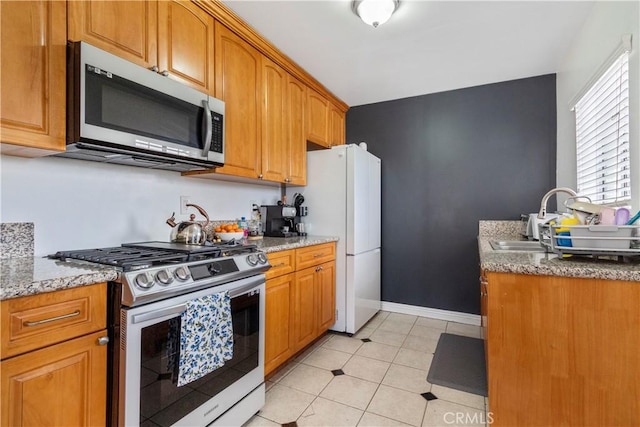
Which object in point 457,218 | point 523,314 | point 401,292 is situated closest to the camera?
point 523,314

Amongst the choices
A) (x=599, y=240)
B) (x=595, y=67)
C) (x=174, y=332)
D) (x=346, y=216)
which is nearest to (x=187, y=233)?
(x=174, y=332)

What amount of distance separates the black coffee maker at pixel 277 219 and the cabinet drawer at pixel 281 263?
54 centimetres

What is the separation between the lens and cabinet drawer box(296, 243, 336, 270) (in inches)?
90.8

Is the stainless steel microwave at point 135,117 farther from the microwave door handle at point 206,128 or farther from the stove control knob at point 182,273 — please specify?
the stove control knob at point 182,273

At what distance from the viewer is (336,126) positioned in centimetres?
349

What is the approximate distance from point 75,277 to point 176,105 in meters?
1.01

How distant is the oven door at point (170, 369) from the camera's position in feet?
3.68

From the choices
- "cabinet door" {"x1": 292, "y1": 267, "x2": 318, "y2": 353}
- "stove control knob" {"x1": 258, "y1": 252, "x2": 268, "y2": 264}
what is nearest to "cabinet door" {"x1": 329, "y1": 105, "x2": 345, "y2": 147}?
"cabinet door" {"x1": 292, "y1": 267, "x2": 318, "y2": 353}

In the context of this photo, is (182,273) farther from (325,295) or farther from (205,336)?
(325,295)

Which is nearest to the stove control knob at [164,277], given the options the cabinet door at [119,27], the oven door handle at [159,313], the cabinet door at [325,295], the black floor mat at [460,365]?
the oven door handle at [159,313]

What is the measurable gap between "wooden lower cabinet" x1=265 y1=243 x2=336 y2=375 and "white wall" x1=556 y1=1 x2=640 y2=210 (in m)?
1.88

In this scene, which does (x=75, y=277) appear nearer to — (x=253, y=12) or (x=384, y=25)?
(x=253, y=12)

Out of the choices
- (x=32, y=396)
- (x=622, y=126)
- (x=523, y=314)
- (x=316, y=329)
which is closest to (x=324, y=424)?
(x=316, y=329)

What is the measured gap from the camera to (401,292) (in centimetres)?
340
